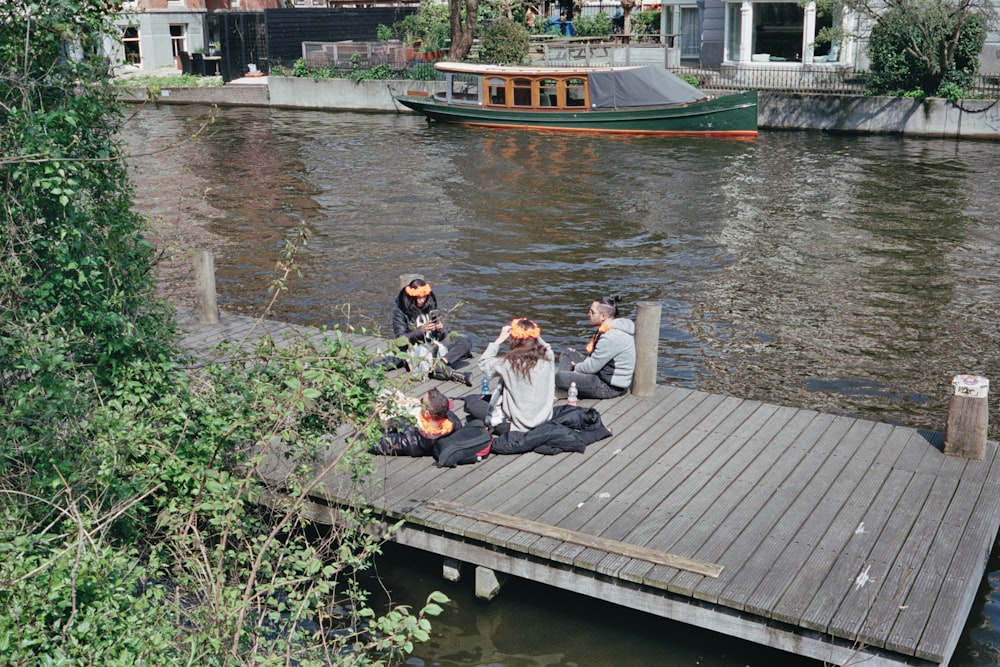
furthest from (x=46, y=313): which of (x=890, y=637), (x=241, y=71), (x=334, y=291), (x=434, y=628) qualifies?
(x=241, y=71)

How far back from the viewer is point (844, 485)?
8.89 metres

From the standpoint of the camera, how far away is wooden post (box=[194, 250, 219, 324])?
12656 mm

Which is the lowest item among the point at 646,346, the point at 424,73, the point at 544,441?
the point at 544,441

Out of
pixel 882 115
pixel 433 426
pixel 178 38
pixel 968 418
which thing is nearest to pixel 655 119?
pixel 882 115

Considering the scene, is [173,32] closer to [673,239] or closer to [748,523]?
[673,239]

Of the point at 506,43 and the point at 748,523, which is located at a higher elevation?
the point at 506,43

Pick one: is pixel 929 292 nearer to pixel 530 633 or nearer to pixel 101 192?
pixel 530 633

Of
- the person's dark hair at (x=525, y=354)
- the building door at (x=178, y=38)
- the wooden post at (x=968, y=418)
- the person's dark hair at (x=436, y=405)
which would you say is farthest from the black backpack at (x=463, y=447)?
the building door at (x=178, y=38)

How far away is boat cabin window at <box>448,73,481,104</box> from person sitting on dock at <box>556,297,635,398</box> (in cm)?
2459

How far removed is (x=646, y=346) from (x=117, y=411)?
Answer: 5.21 meters

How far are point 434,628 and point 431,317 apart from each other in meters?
3.96

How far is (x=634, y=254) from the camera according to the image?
19641 millimetres

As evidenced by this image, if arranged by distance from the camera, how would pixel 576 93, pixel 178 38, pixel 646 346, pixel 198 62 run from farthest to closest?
1. pixel 178 38
2. pixel 198 62
3. pixel 576 93
4. pixel 646 346

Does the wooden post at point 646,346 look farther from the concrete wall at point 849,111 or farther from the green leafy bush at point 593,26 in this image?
the green leafy bush at point 593,26
